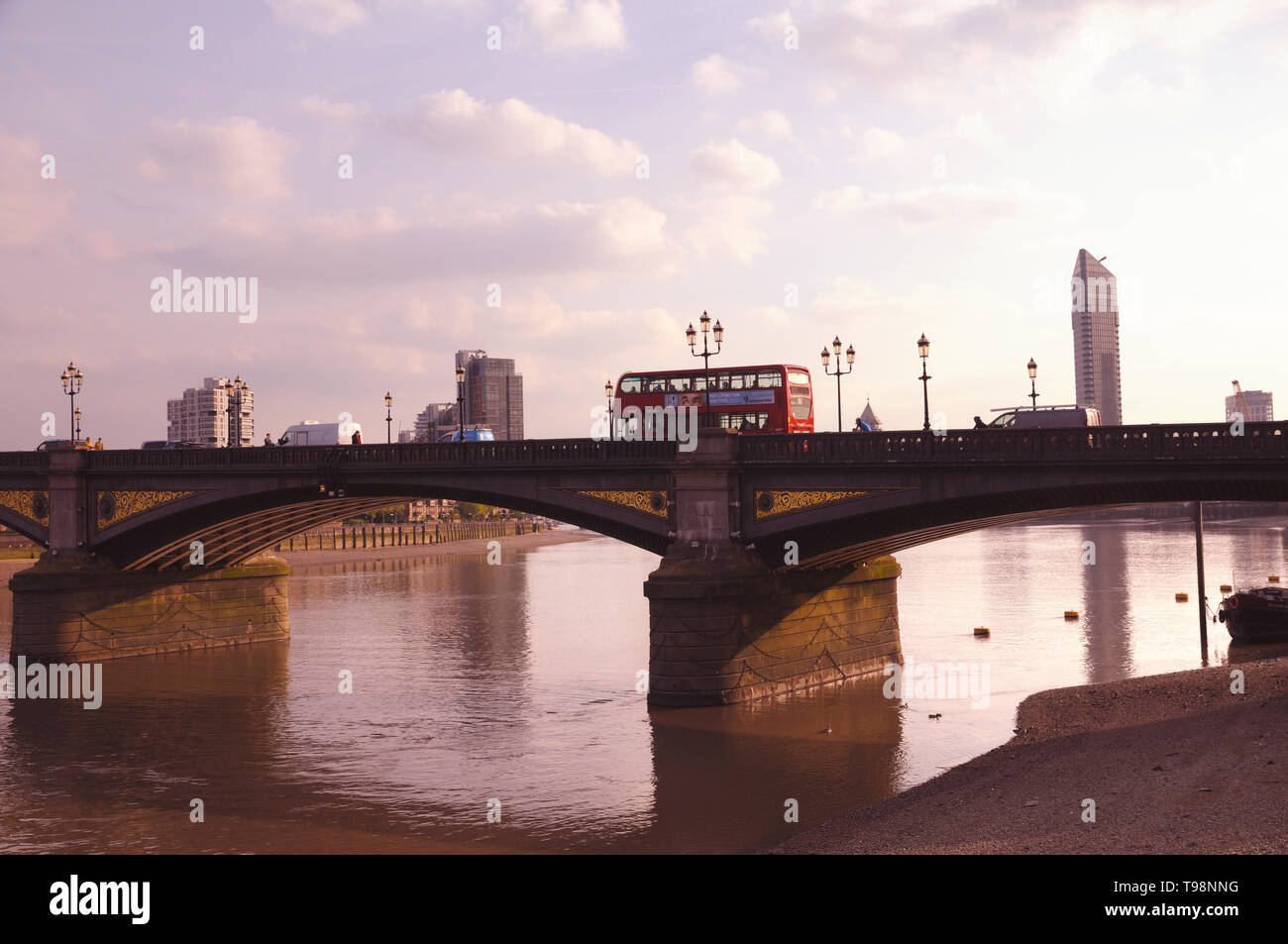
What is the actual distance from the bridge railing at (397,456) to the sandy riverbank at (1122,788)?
15.2 meters

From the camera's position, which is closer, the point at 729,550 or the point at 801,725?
the point at 801,725

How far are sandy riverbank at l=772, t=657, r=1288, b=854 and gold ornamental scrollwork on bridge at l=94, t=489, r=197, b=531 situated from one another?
113 feet

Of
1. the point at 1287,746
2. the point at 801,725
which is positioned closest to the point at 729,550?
the point at 801,725

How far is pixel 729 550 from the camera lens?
35656mm

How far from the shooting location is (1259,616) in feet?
148

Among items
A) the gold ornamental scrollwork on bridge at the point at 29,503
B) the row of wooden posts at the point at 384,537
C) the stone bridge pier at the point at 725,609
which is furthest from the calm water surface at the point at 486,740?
the row of wooden posts at the point at 384,537

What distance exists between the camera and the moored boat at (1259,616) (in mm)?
45094

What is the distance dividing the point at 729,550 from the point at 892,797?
465 inches

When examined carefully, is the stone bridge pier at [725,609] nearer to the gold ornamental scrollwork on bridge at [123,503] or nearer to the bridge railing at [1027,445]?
the bridge railing at [1027,445]

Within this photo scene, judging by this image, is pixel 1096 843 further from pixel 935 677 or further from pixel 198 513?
pixel 198 513

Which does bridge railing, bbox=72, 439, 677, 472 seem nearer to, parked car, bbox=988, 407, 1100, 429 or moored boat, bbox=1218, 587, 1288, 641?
parked car, bbox=988, 407, 1100, 429

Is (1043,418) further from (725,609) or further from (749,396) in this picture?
(725,609)

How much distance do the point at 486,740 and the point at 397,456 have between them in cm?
1436

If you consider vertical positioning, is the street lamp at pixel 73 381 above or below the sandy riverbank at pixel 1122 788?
above
